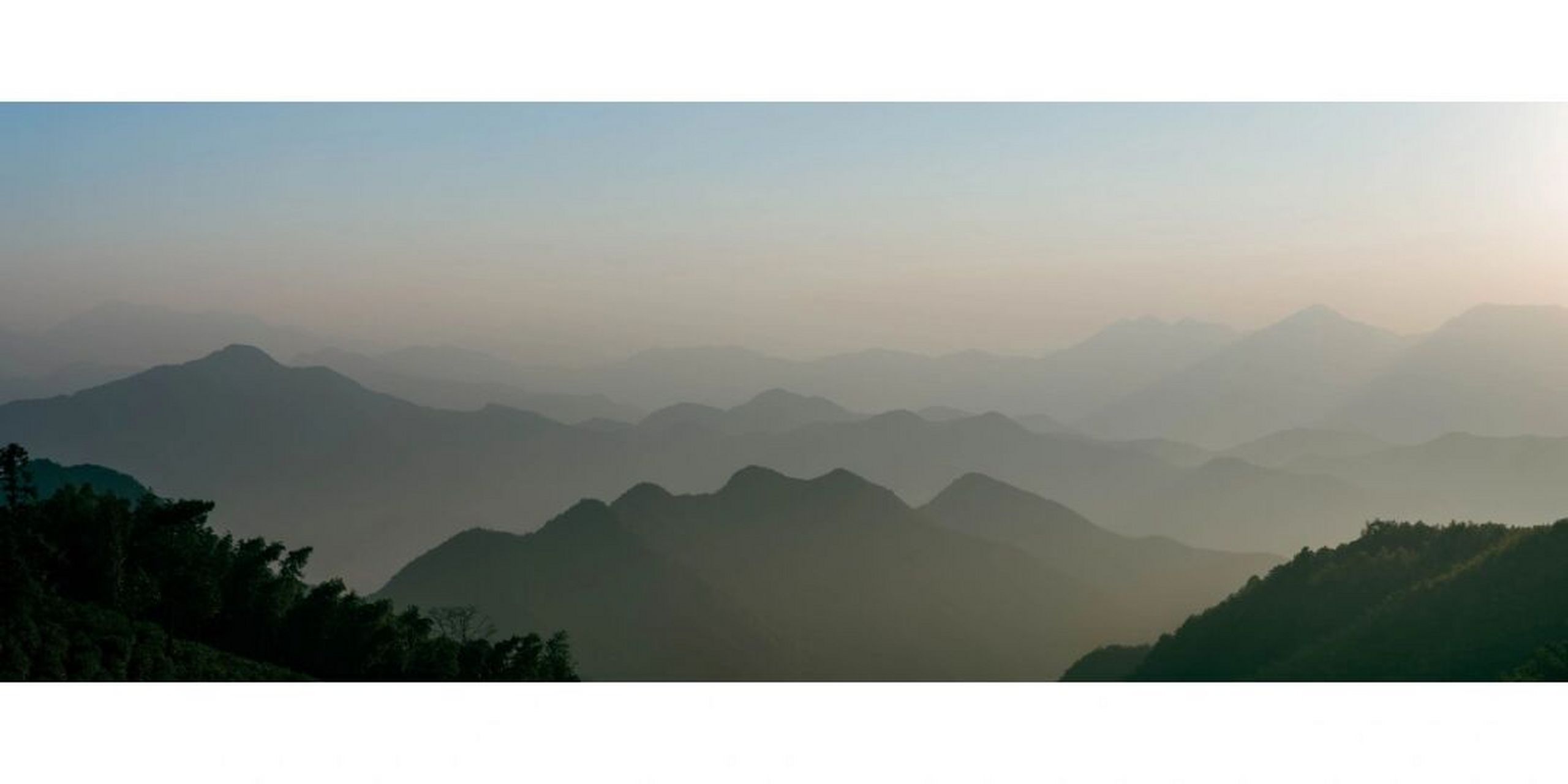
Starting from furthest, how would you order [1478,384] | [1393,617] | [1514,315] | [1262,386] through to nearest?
1. [1262,386]
2. [1478,384]
3. [1514,315]
4. [1393,617]

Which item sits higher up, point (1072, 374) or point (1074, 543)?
point (1072, 374)

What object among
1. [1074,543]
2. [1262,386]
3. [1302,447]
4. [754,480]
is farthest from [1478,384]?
[754,480]

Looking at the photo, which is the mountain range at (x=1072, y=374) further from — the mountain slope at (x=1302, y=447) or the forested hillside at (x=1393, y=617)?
the forested hillside at (x=1393, y=617)

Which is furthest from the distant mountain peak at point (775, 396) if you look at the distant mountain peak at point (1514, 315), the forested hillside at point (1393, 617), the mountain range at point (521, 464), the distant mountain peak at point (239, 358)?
the distant mountain peak at point (1514, 315)

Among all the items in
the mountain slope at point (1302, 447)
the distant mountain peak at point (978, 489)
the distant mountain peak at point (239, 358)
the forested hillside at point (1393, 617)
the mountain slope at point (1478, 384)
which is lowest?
the forested hillside at point (1393, 617)

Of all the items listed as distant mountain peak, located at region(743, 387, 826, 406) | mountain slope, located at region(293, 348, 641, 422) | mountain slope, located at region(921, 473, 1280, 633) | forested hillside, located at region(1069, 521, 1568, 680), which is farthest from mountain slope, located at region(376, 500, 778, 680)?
forested hillside, located at region(1069, 521, 1568, 680)

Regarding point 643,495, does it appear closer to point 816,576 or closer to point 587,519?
point 587,519

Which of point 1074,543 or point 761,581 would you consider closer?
point 761,581

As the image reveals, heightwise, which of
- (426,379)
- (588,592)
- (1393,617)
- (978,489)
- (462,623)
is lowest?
(1393,617)
